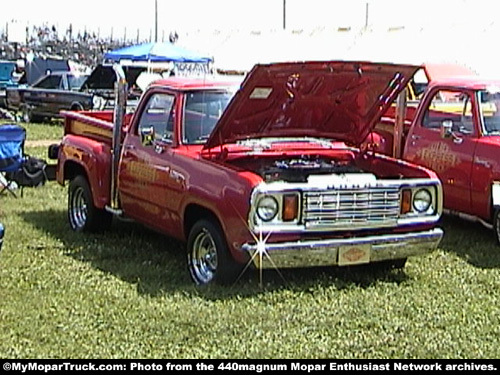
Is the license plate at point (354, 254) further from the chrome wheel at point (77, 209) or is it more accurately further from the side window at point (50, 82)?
the side window at point (50, 82)

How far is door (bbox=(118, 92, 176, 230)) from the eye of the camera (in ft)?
25.6

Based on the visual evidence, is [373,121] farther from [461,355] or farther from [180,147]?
[461,355]

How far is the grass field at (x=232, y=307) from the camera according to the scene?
5.78 m

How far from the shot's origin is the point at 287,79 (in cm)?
738

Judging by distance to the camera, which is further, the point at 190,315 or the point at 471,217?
the point at 471,217

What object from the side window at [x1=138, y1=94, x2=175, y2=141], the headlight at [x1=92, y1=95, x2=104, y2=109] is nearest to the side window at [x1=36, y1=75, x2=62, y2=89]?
the headlight at [x1=92, y1=95, x2=104, y2=109]

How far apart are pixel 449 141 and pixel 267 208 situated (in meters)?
3.44

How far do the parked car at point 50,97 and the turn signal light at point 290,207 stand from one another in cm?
1647

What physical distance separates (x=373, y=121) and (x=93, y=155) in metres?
2.92

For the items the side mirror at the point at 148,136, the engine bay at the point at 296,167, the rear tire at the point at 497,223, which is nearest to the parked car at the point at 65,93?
the side mirror at the point at 148,136

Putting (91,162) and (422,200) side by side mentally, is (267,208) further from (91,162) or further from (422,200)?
(91,162)

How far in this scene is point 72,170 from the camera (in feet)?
32.0

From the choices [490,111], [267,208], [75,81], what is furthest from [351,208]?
[75,81]
